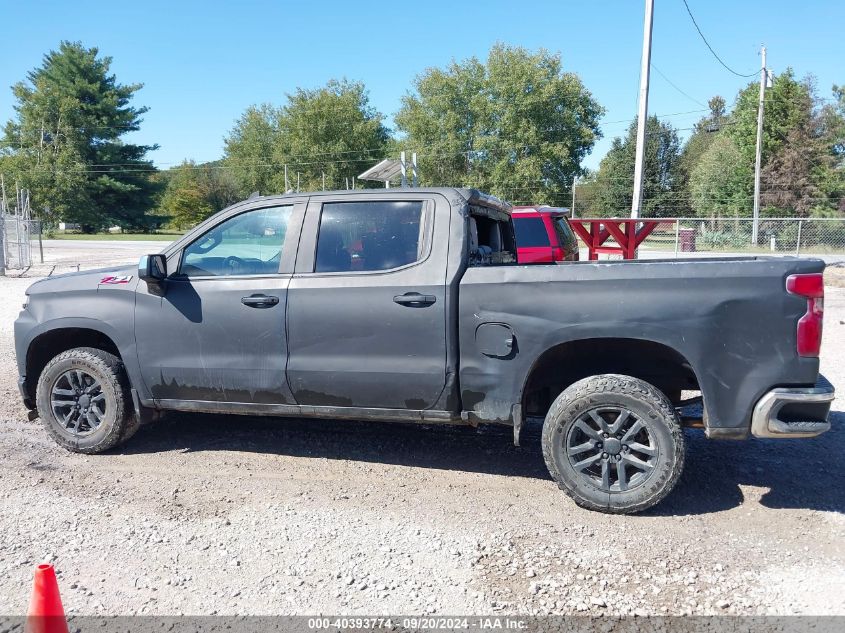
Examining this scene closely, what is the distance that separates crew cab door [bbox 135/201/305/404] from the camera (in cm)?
469

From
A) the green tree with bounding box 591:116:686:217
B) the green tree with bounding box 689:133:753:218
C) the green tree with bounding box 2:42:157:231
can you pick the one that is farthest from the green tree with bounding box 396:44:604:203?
the green tree with bounding box 2:42:157:231

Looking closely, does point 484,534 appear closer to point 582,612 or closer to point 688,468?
point 582,612

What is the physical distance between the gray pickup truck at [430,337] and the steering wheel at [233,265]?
0.07ft

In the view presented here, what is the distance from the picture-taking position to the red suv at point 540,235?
10930 millimetres

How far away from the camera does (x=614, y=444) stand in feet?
13.5

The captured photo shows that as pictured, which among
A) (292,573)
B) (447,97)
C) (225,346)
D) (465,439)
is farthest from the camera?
(447,97)

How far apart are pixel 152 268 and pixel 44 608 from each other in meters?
2.70

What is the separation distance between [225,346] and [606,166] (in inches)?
2440

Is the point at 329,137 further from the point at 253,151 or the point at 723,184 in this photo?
the point at 723,184

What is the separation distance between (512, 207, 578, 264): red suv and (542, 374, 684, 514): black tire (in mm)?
6775

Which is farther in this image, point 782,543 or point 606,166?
point 606,166

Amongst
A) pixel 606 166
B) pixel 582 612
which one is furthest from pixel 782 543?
pixel 606 166

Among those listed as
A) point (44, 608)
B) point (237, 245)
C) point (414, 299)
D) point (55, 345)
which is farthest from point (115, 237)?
point (44, 608)

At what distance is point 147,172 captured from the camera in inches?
2427
